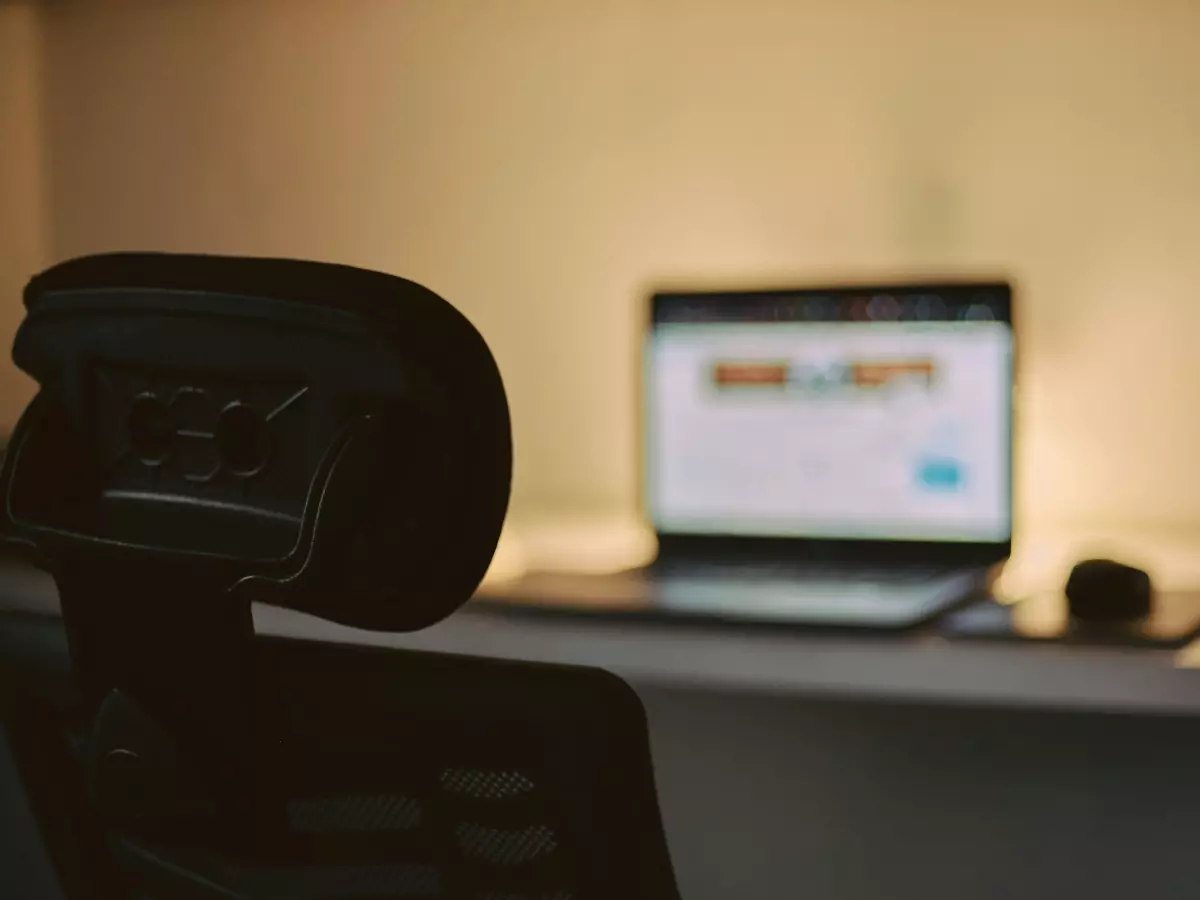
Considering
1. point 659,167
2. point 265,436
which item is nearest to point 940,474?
point 659,167

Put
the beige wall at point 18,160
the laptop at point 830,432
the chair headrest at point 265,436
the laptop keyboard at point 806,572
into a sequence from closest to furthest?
the chair headrest at point 265,436
the laptop keyboard at point 806,572
the laptop at point 830,432
the beige wall at point 18,160

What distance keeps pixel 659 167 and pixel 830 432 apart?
394mm

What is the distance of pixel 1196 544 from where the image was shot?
1.35 meters

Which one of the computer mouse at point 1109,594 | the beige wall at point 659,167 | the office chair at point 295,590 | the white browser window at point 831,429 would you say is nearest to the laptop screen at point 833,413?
the white browser window at point 831,429

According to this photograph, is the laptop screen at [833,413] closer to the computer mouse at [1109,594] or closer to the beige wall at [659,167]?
the beige wall at [659,167]

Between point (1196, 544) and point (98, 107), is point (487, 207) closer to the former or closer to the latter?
point (98, 107)

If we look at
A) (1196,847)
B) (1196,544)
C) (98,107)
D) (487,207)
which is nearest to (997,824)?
(1196,847)

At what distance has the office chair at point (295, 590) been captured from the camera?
1.93 ft

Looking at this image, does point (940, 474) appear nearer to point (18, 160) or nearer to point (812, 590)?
point (812, 590)

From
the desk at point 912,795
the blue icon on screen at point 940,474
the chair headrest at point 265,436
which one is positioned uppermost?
the chair headrest at point 265,436

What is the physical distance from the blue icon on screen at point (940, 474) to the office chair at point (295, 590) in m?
0.81

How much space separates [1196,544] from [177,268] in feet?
3.49

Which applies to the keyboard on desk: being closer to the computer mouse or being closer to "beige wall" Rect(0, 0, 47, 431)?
the computer mouse

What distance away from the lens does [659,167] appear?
1586 millimetres
